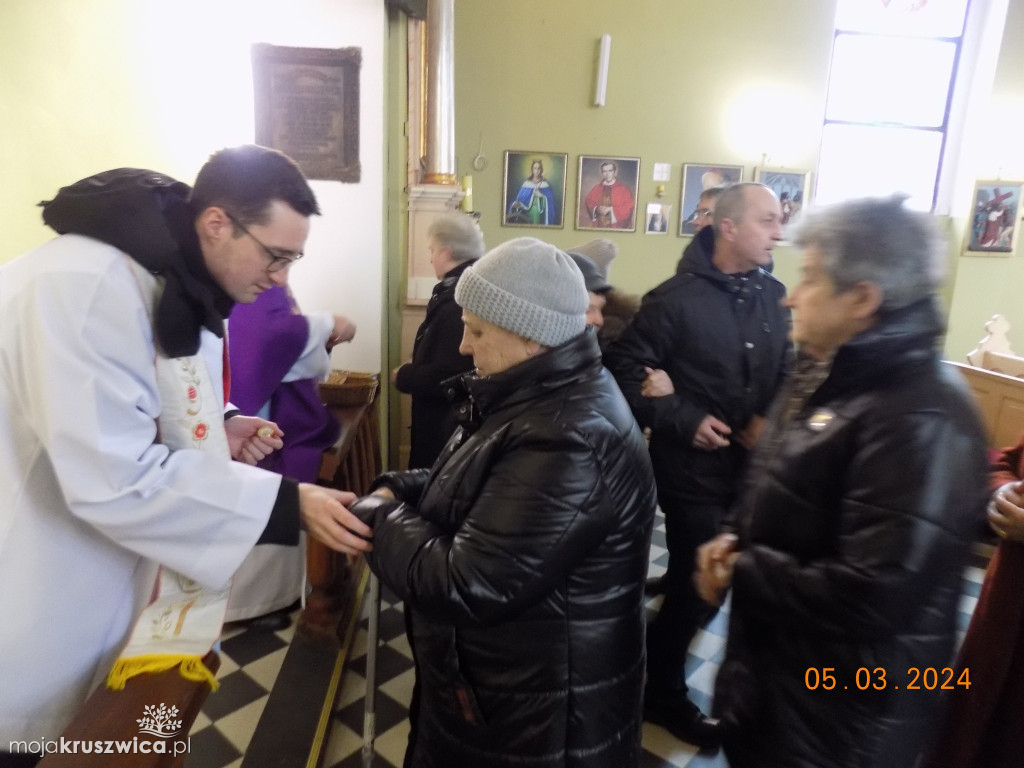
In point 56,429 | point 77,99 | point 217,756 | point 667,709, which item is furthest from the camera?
point 77,99

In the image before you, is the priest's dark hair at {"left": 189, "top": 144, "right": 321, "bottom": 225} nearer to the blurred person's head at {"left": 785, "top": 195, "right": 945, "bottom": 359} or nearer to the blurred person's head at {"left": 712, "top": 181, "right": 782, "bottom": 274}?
the blurred person's head at {"left": 785, "top": 195, "right": 945, "bottom": 359}

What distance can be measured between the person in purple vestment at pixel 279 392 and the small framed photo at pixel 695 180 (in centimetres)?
433

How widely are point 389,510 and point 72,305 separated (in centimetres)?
69

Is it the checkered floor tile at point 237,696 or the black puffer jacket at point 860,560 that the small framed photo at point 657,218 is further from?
the black puffer jacket at point 860,560

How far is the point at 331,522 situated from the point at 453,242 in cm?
202

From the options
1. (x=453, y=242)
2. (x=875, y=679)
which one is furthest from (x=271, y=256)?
(x=453, y=242)

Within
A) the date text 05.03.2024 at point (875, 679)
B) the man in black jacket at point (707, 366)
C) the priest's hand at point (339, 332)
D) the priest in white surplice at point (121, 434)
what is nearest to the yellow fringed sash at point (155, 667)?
the priest in white surplice at point (121, 434)

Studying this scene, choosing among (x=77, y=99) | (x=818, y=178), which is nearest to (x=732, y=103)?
(x=818, y=178)

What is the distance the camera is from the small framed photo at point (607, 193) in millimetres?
6219

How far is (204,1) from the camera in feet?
12.1

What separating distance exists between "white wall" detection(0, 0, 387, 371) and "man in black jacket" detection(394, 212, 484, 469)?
3.95 feet

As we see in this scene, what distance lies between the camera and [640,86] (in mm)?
6133

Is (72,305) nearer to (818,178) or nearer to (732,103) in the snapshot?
(732,103)

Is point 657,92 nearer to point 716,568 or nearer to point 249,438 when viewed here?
point 249,438
